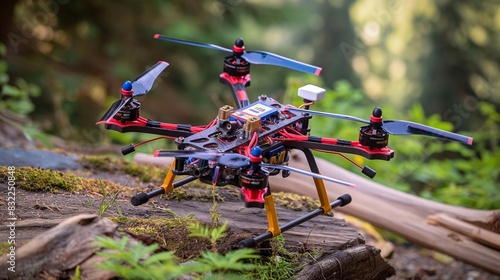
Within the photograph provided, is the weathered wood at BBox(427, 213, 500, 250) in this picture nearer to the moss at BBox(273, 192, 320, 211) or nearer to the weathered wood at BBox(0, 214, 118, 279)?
the moss at BBox(273, 192, 320, 211)

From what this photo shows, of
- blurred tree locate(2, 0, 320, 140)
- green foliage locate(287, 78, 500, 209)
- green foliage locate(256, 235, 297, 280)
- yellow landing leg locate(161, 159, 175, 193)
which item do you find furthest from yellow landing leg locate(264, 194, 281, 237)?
blurred tree locate(2, 0, 320, 140)

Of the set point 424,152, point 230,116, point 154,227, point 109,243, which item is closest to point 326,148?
point 230,116

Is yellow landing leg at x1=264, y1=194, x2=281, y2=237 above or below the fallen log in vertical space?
below

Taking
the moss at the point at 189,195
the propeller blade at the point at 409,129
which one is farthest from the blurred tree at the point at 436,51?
the propeller blade at the point at 409,129

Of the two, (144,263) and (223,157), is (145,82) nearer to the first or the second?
(223,157)

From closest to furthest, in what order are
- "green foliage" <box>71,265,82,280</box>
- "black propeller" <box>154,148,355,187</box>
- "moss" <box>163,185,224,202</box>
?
"green foliage" <box>71,265,82,280</box> → "black propeller" <box>154,148,355,187</box> → "moss" <box>163,185,224,202</box>

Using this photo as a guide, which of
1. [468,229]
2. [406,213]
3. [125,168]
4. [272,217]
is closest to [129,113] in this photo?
[272,217]

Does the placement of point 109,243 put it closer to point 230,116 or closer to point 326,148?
point 230,116
